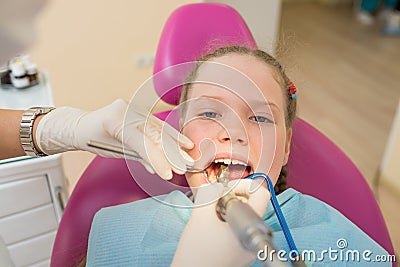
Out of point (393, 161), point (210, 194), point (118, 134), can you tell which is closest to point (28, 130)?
point (118, 134)

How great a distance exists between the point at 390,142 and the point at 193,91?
53.8 inches

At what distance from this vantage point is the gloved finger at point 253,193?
63 centimetres

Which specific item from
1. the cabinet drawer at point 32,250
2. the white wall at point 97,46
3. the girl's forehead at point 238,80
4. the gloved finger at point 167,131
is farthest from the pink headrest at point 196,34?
the white wall at point 97,46

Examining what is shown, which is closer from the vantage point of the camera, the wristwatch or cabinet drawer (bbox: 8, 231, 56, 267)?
the wristwatch

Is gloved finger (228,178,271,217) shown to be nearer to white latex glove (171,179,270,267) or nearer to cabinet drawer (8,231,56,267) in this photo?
white latex glove (171,179,270,267)

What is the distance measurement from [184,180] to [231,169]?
24 centimetres

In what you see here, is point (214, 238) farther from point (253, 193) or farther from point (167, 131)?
point (167, 131)

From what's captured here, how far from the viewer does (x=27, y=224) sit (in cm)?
110

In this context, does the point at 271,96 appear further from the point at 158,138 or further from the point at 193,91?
the point at 158,138

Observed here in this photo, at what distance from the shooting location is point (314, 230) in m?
0.91

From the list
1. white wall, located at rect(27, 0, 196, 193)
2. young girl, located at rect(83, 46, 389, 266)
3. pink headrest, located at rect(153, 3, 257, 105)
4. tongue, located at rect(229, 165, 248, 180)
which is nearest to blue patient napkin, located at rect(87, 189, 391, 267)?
young girl, located at rect(83, 46, 389, 266)

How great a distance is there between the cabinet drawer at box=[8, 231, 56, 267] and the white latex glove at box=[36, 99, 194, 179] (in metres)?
0.36

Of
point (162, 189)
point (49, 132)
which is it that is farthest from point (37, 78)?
point (162, 189)

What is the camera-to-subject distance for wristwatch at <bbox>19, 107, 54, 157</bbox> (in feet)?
2.90
